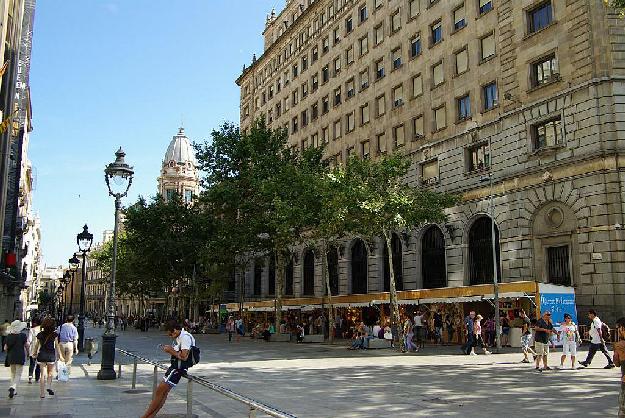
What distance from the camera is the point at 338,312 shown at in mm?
40438

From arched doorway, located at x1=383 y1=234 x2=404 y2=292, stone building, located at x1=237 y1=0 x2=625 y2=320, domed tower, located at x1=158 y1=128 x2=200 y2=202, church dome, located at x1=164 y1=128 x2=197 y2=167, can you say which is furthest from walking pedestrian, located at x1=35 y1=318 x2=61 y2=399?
church dome, located at x1=164 y1=128 x2=197 y2=167

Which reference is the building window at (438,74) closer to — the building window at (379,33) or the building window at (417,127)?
the building window at (417,127)

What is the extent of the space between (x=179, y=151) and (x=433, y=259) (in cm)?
9368

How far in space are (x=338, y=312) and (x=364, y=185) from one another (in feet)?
49.1

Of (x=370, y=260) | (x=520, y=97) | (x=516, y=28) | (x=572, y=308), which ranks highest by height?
(x=516, y=28)

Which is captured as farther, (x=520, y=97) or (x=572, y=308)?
(x=520, y=97)

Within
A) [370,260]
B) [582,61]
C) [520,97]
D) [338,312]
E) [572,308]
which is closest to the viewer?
[572,308]

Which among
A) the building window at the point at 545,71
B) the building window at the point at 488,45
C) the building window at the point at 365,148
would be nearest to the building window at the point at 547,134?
the building window at the point at 545,71

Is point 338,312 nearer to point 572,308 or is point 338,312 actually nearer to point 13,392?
point 572,308

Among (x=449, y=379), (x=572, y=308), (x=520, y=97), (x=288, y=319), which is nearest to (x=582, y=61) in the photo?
(x=520, y=97)

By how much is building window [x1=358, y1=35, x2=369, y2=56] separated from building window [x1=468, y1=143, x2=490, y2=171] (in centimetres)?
1555

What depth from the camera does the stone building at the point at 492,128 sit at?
2755 centimetres

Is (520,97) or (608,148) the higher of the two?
(520,97)

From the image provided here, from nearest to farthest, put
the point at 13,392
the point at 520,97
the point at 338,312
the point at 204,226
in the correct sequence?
the point at 13,392, the point at 520,97, the point at 338,312, the point at 204,226
